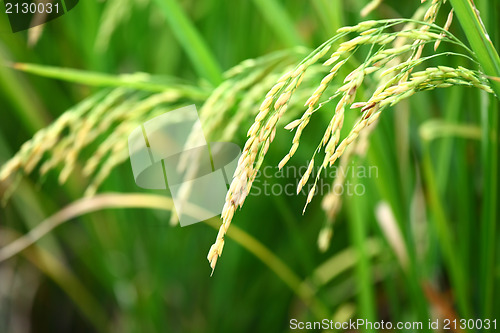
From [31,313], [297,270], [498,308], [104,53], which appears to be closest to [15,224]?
[31,313]

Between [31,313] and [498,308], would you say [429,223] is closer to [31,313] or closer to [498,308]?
[498,308]

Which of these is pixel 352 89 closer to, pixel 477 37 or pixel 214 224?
pixel 477 37

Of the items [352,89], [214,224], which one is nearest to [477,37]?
[352,89]

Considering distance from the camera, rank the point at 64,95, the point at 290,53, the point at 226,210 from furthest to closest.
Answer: the point at 64,95 < the point at 290,53 < the point at 226,210

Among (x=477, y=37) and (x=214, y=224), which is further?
(x=214, y=224)

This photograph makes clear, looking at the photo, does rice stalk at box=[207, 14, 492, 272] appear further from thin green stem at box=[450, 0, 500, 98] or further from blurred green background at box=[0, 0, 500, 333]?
blurred green background at box=[0, 0, 500, 333]

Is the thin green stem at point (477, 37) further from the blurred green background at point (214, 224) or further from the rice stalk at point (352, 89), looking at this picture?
the blurred green background at point (214, 224)

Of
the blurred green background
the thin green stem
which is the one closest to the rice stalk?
the thin green stem

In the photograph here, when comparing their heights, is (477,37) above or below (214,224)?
above

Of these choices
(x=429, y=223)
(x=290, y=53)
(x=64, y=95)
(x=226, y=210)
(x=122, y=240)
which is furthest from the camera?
(x=64, y=95)
